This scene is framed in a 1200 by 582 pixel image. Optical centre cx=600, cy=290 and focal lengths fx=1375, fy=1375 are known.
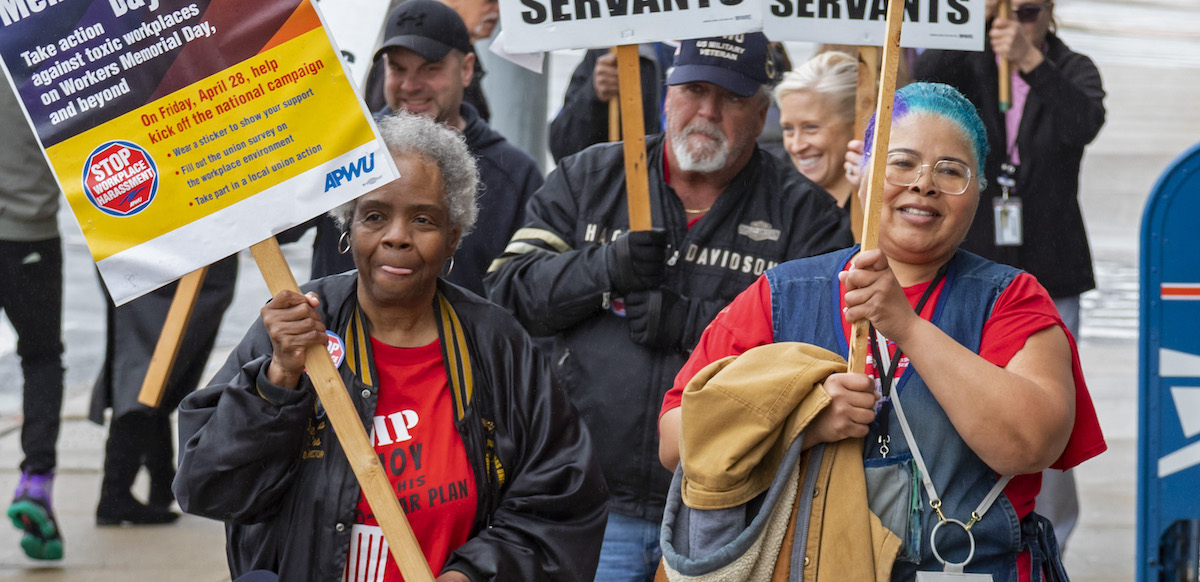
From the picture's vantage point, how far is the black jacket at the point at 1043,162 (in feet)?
16.7

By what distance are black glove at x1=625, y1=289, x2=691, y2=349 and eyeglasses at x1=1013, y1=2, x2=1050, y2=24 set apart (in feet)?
7.77

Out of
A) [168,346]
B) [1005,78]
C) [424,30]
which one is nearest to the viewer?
[168,346]

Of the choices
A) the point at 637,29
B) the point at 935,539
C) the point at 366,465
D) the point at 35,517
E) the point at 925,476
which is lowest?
the point at 35,517

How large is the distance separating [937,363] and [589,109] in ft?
11.0

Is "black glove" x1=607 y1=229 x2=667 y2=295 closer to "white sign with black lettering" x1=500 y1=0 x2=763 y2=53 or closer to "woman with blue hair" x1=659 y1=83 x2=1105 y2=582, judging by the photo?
"white sign with black lettering" x1=500 y1=0 x2=763 y2=53

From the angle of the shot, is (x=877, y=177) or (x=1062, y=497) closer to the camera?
(x=877, y=177)

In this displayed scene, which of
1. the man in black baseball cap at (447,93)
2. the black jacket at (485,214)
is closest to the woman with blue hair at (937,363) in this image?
the black jacket at (485,214)

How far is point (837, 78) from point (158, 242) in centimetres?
282

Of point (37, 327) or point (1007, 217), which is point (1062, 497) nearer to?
point (1007, 217)

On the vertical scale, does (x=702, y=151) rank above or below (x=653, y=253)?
above

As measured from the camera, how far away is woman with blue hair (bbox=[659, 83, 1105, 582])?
2.45 metres

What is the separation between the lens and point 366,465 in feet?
8.43

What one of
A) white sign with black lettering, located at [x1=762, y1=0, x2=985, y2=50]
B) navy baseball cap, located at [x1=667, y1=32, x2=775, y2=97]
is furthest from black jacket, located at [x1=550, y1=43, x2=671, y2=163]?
white sign with black lettering, located at [x1=762, y1=0, x2=985, y2=50]

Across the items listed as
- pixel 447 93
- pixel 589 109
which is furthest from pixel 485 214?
pixel 589 109
